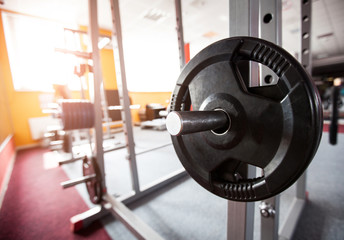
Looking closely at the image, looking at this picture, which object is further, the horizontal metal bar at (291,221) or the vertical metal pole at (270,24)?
the horizontal metal bar at (291,221)

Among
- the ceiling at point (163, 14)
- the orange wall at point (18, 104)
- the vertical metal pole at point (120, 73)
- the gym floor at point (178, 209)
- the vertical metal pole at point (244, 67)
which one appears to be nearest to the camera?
the vertical metal pole at point (244, 67)

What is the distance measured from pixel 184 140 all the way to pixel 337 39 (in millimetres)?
9096

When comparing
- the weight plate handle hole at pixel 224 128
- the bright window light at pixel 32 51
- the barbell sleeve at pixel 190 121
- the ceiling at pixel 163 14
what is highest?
the ceiling at pixel 163 14

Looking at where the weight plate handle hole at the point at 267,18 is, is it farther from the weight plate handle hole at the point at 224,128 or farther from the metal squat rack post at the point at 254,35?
the weight plate handle hole at the point at 224,128

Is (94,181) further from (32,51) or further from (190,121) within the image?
(32,51)

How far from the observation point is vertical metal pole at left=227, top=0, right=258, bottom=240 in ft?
1.30

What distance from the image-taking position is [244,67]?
1.06ft

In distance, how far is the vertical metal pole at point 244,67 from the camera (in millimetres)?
396

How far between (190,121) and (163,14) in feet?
14.0

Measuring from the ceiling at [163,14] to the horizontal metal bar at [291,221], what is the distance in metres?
2.62

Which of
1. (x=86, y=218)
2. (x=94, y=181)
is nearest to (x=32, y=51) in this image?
(x=94, y=181)

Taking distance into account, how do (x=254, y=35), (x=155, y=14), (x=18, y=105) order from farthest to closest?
(x=155, y=14)
(x=18, y=105)
(x=254, y=35)

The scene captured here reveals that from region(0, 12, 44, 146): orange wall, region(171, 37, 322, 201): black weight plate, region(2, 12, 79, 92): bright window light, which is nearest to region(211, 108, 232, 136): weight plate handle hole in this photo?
region(171, 37, 322, 201): black weight plate

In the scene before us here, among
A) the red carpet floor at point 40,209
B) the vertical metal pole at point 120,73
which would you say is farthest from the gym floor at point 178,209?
the vertical metal pole at point 120,73
